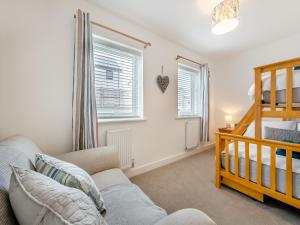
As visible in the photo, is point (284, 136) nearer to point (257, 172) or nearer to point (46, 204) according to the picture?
point (257, 172)

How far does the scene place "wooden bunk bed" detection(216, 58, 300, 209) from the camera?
143 centimetres

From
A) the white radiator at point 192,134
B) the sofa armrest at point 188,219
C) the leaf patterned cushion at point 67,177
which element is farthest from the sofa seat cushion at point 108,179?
the white radiator at point 192,134

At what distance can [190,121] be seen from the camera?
326 centimetres

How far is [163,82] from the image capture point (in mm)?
2684

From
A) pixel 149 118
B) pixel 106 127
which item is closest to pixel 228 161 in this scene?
pixel 149 118

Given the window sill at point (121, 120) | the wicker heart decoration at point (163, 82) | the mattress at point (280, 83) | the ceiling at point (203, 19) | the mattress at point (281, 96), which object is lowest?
the window sill at point (121, 120)

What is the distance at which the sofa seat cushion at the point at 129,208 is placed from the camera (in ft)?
2.79

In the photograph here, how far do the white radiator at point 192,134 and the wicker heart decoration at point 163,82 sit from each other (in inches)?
38.7

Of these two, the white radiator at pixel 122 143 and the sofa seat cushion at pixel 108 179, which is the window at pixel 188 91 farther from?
the sofa seat cushion at pixel 108 179

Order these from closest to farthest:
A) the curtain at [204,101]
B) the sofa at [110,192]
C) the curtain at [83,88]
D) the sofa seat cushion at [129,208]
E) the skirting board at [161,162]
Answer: the sofa at [110,192] → the sofa seat cushion at [129,208] → the curtain at [83,88] → the skirting board at [161,162] → the curtain at [204,101]

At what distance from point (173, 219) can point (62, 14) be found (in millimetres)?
2205

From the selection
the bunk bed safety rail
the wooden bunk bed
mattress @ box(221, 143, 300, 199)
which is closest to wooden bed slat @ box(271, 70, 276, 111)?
the wooden bunk bed

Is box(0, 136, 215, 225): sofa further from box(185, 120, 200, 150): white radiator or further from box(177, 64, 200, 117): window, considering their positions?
box(177, 64, 200, 117): window

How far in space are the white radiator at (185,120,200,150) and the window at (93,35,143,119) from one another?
1252 millimetres
